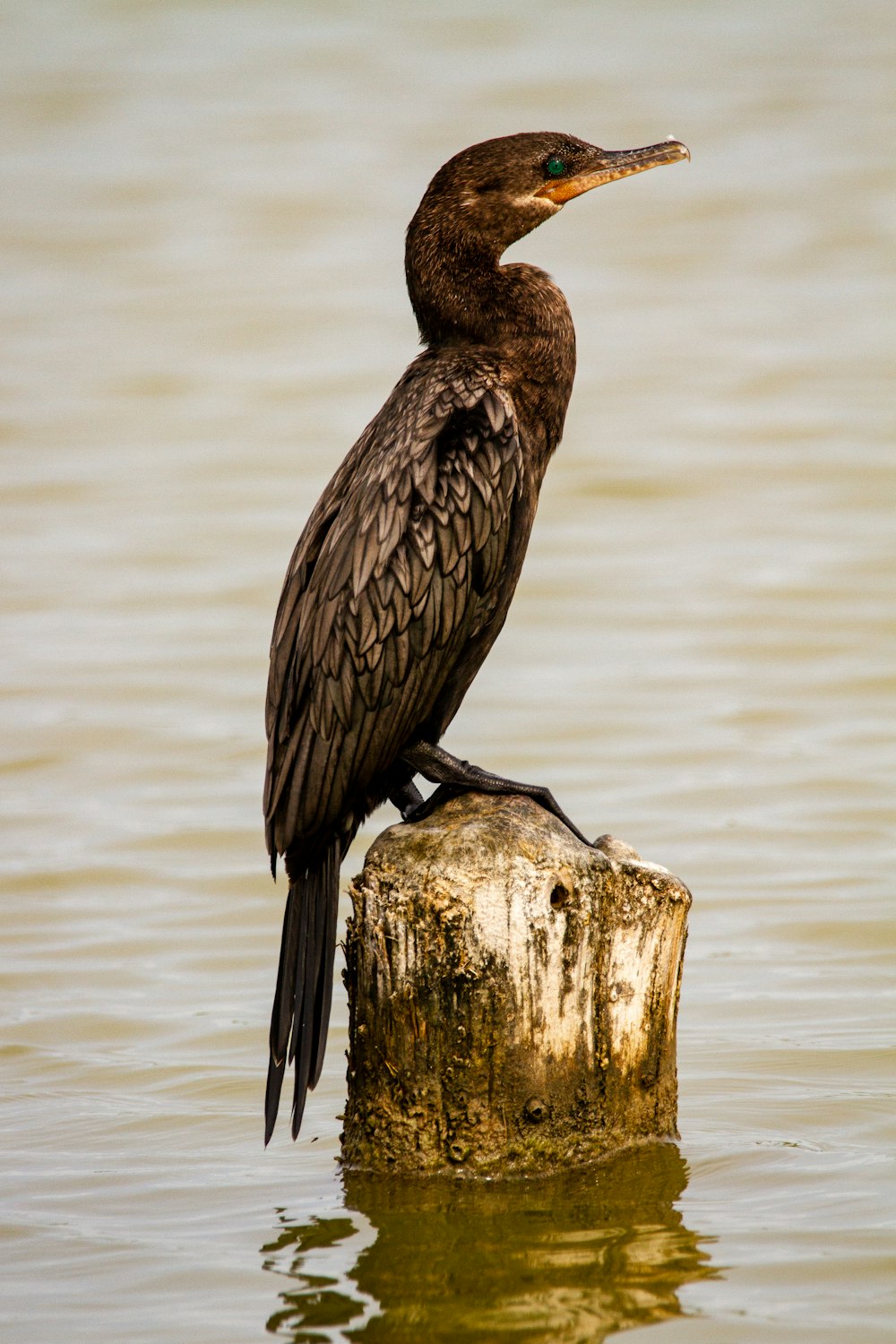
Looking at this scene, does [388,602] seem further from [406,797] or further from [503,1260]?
[503,1260]

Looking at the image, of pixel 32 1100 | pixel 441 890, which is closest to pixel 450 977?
pixel 441 890

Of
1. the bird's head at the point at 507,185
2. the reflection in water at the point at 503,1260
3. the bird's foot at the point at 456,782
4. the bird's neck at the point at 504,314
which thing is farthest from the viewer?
the bird's head at the point at 507,185

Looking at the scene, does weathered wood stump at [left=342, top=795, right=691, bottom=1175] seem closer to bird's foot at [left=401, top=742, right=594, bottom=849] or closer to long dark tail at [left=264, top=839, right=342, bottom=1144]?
bird's foot at [left=401, top=742, right=594, bottom=849]

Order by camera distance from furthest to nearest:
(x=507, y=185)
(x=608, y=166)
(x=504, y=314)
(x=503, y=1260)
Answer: (x=608, y=166), (x=507, y=185), (x=504, y=314), (x=503, y=1260)

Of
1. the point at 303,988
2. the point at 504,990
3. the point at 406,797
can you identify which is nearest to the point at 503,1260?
the point at 504,990

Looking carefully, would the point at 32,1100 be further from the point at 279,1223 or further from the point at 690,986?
the point at 690,986

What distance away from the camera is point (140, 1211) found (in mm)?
5070

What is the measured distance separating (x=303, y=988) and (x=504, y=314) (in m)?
1.96

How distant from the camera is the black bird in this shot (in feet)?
15.9

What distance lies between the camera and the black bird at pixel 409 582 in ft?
15.9

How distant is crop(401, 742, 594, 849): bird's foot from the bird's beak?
1.73m

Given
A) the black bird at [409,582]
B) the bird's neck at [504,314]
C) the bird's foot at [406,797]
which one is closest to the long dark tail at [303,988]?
the black bird at [409,582]

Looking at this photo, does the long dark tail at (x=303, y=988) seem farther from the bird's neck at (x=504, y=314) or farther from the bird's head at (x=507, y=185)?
the bird's head at (x=507, y=185)

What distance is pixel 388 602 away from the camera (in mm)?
4957
